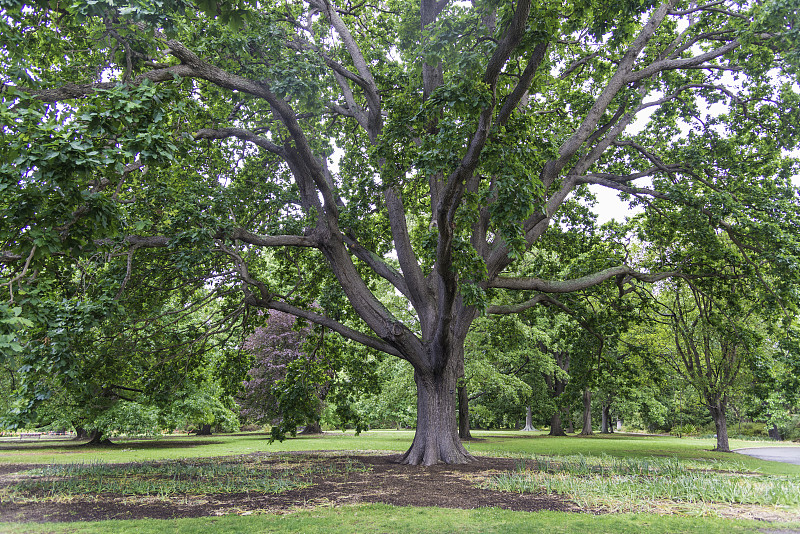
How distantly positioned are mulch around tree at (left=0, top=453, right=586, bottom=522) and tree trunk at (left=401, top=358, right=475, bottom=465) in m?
1.95

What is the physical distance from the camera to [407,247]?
37.7 ft

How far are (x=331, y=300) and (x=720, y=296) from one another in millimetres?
10766

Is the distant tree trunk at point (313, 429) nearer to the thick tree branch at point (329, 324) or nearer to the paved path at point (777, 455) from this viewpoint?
the thick tree branch at point (329, 324)

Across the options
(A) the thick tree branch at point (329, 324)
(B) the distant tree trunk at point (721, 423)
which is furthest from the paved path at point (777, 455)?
(A) the thick tree branch at point (329, 324)

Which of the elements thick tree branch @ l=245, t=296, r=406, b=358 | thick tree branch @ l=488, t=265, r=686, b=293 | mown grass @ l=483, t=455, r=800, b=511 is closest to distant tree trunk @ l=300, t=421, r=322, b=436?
thick tree branch @ l=245, t=296, r=406, b=358

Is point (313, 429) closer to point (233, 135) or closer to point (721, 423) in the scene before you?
point (721, 423)

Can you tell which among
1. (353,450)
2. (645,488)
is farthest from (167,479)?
(645,488)

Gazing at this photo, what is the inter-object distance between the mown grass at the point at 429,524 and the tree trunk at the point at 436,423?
190 inches

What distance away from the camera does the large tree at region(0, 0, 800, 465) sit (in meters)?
5.15

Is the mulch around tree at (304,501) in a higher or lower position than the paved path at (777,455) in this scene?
higher

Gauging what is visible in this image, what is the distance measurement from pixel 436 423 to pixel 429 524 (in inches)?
222

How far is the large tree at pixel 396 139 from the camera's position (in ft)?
16.9

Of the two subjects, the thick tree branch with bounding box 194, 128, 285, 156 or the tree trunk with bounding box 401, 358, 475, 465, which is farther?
the tree trunk with bounding box 401, 358, 475, 465

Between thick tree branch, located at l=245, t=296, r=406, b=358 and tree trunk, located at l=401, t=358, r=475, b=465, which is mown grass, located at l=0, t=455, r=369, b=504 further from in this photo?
thick tree branch, located at l=245, t=296, r=406, b=358
